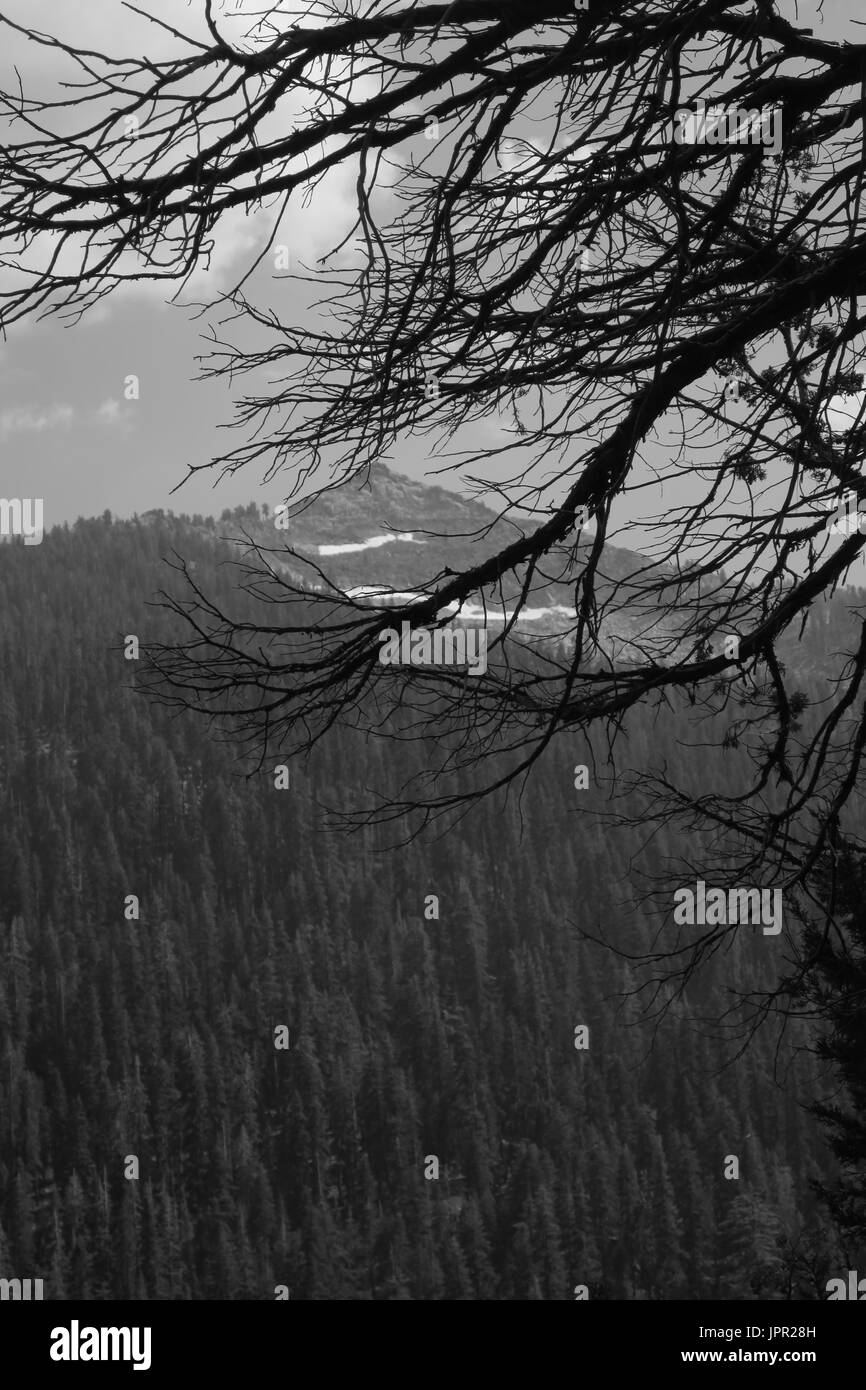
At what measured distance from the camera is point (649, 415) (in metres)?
4.86

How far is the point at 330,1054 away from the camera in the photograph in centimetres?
11594

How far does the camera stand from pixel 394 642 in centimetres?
510

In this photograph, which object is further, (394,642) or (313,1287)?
(313,1287)

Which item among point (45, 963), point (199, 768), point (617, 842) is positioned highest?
point (199, 768)

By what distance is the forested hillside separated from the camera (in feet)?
319

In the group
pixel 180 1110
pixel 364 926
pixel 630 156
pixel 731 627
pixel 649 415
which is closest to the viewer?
pixel 630 156

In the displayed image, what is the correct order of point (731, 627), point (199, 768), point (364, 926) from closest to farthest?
point (731, 627), point (364, 926), point (199, 768)

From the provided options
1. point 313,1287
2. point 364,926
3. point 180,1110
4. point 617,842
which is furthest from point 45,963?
point 617,842

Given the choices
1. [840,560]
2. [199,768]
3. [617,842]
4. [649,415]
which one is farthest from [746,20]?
[199,768]

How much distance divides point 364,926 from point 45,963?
29329 millimetres

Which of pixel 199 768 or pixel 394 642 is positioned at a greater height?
pixel 199 768

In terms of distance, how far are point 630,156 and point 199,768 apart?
493ft

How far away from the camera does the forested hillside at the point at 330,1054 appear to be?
97.4m

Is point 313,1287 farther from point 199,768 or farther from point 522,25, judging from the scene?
point 522,25
